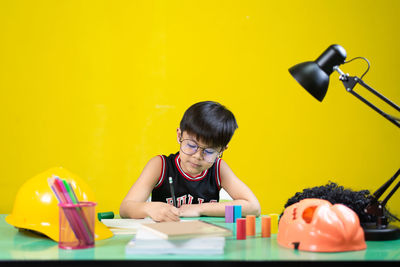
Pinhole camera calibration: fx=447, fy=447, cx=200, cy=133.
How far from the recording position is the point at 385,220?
1169mm

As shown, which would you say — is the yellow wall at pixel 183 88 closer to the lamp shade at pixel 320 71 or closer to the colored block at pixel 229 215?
the colored block at pixel 229 215

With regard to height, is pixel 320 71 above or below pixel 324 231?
above

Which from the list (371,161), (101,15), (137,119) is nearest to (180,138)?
(137,119)

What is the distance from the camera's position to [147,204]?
1579mm

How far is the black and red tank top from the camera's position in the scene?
6.46 feet

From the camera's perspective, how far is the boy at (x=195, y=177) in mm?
1646

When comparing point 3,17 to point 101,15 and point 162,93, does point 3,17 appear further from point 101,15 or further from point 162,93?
point 162,93

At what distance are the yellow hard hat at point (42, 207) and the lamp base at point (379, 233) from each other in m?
0.66

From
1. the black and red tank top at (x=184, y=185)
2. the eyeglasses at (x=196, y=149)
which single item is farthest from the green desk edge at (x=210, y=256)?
the black and red tank top at (x=184, y=185)

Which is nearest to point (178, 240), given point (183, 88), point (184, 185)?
point (184, 185)

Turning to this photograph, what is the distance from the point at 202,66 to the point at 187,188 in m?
1.14

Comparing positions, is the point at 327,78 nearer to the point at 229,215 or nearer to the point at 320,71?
the point at 320,71

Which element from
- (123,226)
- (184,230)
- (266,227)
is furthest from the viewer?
(123,226)

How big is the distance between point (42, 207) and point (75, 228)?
8.2 inches
